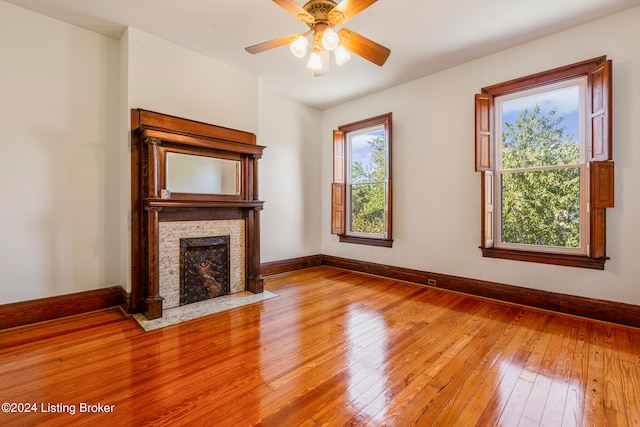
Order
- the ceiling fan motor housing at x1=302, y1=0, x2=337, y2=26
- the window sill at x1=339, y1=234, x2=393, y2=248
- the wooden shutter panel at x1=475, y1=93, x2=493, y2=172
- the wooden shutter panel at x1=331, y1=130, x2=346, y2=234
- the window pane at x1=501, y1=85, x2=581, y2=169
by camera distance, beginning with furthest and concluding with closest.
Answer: the wooden shutter panel at x1=331, y1=130, x2=346, y2=234
the window sill at x1=339, y1=234, x2=393, y2=248
the wooden shutter panel at x1=475, y1=93, x2=493, y2=172
the window pane at x1=501, y1=85, x2=581, y2=169
the ceiling fan motor housing at x1=302, y1=0, x2=337, y2=26

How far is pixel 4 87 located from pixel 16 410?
9.26 feet

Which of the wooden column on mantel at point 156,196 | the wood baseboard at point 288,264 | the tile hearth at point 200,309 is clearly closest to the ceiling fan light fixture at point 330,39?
the wooden column on mantel at point 156,196

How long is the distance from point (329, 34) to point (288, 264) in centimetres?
367

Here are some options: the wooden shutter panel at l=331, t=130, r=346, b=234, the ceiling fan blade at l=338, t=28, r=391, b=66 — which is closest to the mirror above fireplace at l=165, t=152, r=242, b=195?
the wooden shutter panel at l=331, t=130, r=346, b=234

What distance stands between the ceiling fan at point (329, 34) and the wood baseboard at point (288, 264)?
3154mm

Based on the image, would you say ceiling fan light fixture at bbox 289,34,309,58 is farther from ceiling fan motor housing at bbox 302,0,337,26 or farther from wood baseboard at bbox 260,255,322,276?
wood baseboard at bbox 260,255,322,276

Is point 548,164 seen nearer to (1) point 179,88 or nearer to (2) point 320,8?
(2) point 320,8

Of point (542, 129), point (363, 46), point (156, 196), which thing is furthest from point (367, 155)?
point (156, 196)

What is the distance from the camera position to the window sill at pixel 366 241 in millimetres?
4559

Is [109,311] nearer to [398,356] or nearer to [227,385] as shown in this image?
[227,385]

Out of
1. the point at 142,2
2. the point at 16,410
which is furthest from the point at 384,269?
the point at 142,2

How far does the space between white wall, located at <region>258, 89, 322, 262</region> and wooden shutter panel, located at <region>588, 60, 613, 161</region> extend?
12.6 feet

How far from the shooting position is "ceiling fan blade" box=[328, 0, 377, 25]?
2080mm

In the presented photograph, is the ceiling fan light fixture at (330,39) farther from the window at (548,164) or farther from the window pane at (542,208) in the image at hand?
the window pane at (542,208)
